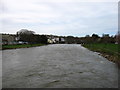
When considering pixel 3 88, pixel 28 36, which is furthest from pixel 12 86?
pixel 28 36

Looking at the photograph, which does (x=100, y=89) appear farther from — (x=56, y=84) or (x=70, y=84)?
(x=56, y=84)

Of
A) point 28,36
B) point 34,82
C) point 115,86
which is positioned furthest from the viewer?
point 28,36

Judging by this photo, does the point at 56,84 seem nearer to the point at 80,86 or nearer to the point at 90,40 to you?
the point at 80,86

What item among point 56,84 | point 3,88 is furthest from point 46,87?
point 3,88

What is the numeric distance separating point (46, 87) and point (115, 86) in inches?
148

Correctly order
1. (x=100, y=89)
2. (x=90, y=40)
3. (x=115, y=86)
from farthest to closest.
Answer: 1. (x=90, y=40)
2. (x=115, y=86)
3. (x=100, y=89)

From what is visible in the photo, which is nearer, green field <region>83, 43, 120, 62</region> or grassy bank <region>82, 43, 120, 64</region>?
grassy bank <region>82, 43, 120, 64</region>

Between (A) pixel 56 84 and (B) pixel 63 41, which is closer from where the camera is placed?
(A) pixel 56 84

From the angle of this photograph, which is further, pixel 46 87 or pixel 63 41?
pixel 63 41

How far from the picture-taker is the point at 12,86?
8.53 m

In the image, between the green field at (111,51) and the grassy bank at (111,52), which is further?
the green field at (111,51)

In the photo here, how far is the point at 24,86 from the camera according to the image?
8.45m

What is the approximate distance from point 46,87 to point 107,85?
342cm

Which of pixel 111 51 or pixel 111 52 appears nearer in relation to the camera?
pixel 111 52
